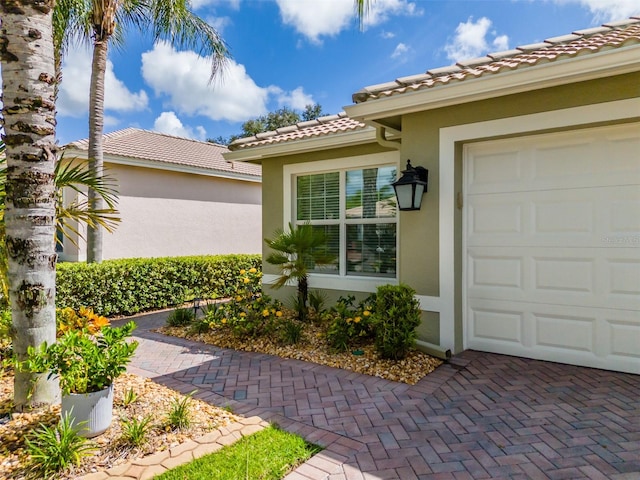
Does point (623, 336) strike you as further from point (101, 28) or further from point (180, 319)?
point (101, 28)

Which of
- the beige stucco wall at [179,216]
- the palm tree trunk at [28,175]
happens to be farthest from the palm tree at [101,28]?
the palm tree trunk at [28,175]

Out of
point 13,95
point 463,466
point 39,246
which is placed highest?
point 13,95

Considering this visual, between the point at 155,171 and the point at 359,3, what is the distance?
9.70 metres

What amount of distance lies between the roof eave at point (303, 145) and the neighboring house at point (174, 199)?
487 cm

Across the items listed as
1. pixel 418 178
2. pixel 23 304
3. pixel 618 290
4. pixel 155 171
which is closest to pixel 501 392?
pixel 618 290

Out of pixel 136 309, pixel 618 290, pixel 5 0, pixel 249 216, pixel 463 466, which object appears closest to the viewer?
pixel 463 466

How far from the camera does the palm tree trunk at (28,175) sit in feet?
11.9

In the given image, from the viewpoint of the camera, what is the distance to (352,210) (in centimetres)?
769

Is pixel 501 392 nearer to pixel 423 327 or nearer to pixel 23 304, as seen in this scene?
pixel 423 327

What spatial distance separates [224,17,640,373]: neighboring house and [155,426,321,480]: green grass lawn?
9.20ft

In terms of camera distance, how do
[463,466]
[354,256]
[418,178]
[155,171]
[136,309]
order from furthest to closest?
[155,171] → [136,309] → [354,256] → [418,178] → [463,466]

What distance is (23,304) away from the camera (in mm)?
3699

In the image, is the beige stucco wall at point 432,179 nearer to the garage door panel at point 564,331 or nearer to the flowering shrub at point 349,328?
the flowering shrub at point 349,328

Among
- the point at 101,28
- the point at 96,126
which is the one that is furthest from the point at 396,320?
the point at 101,28
